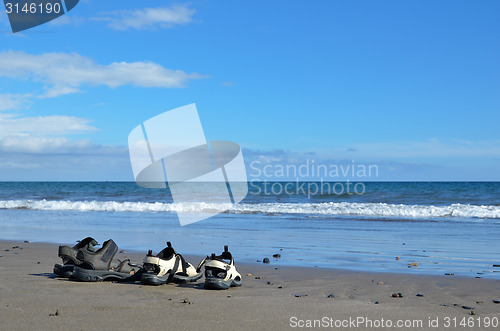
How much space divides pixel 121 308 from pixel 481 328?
3.14 m

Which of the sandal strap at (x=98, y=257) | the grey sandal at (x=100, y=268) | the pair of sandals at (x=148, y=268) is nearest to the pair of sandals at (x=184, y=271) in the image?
the pair of sandals at (x=148, y=268)

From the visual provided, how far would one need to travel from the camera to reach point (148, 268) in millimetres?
5805

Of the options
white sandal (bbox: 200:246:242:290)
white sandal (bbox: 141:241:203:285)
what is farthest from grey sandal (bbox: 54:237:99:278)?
white sandal (bbox: 200:246:242:290)

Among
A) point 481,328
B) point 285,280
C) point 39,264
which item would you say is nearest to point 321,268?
point 285,280

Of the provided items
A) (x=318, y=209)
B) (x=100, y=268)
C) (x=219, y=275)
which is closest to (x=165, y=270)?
(x=219, y=275)

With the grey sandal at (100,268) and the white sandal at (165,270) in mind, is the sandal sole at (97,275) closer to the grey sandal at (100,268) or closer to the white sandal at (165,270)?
the grey sandal at (100,268)

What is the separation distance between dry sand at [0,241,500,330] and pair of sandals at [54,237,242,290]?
115mm

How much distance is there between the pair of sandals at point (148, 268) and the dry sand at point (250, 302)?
0.12 m

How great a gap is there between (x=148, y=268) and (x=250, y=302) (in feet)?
4.94

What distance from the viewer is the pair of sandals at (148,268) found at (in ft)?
18.6

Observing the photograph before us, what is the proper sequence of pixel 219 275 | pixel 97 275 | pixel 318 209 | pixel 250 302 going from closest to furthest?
pixel 250 302 < pixel 219 275 < pixel 97 275 < pixel 318 209

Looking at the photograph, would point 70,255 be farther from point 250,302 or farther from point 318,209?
point 318,209

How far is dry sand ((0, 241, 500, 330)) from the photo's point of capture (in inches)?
162

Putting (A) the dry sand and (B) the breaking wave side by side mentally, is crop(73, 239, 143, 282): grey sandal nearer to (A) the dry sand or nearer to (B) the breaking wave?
(A) the dry sand
